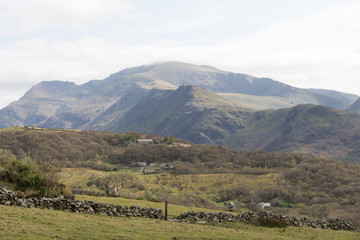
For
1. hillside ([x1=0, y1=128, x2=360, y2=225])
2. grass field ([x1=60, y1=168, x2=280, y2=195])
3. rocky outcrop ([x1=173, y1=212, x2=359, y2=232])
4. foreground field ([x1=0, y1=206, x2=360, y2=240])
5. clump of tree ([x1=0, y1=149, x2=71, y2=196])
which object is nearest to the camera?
foreground field ([x1=0, y1=206, x2=360, y2=240])

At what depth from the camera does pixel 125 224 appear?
2455 cm

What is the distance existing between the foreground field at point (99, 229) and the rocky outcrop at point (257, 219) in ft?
5.88

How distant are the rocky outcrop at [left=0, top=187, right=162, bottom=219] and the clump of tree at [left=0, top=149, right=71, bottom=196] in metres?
2.00

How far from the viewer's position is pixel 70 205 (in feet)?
85.7

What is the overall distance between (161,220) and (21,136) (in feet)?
592

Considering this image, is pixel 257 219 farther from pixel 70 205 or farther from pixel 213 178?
pixel 213 178

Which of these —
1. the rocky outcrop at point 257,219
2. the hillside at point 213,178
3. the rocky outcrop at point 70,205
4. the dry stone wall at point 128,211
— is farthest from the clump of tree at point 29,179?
the hillside at point 213,178

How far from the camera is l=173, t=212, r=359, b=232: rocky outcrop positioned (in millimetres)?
30891

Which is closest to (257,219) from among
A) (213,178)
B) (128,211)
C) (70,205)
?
(128,211)

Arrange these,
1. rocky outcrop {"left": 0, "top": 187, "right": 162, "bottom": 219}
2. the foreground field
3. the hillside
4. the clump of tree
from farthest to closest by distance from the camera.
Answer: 1. the hillside
2. the clump of tree
3. rocky outcrop {"left": 0, "top": 187, "right": 162, "bottom": 219}
4. the foreground field

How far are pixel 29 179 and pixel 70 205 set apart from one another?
4.81 meters

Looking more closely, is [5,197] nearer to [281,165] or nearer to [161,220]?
[161,220]

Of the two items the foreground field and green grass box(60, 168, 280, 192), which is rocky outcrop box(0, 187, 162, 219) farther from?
green grass box(60, 168, 280, 192)

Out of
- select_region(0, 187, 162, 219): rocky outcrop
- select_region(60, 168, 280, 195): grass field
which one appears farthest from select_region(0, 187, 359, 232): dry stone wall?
select_region(60, 168, 280, 195): grass field
